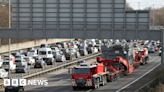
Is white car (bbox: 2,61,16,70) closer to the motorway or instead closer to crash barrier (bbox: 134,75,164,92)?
the motorway

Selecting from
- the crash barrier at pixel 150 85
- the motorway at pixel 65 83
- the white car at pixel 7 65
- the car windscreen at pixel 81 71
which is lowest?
the motorway at pixel 65 83

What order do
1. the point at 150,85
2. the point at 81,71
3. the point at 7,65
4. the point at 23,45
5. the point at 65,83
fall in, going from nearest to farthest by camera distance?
1. the point at 81,71
2. the point at 150,85
3. the point at 65,83
4. the point at 7,65
5. the point at 23,45

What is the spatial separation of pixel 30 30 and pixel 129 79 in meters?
14.8

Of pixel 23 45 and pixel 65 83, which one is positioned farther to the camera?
pixel 23 45

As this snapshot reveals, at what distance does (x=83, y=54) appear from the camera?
287 feet

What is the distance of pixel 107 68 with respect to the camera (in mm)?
50062

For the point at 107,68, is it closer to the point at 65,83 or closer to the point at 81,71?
the point at 65,83

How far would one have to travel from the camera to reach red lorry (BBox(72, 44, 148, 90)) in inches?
1705

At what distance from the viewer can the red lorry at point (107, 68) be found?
43.3m

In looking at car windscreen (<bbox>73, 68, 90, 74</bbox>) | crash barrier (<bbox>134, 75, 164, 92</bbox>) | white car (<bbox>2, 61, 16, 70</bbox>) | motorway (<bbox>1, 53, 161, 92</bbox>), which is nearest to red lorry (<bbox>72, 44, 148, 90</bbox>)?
car windscreen (<bbox>73, 68, 90, 74</bbox>)

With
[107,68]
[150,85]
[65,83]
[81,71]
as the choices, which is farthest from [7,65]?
[150,85]

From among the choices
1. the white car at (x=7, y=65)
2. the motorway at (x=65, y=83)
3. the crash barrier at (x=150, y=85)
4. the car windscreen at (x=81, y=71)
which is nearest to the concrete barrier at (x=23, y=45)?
the white car at (x=7, y=65)

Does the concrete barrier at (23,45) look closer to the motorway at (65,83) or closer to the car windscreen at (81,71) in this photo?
the motorway at (65,83)

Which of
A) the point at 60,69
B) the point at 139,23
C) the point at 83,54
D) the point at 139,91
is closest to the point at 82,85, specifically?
the point at 139,91
